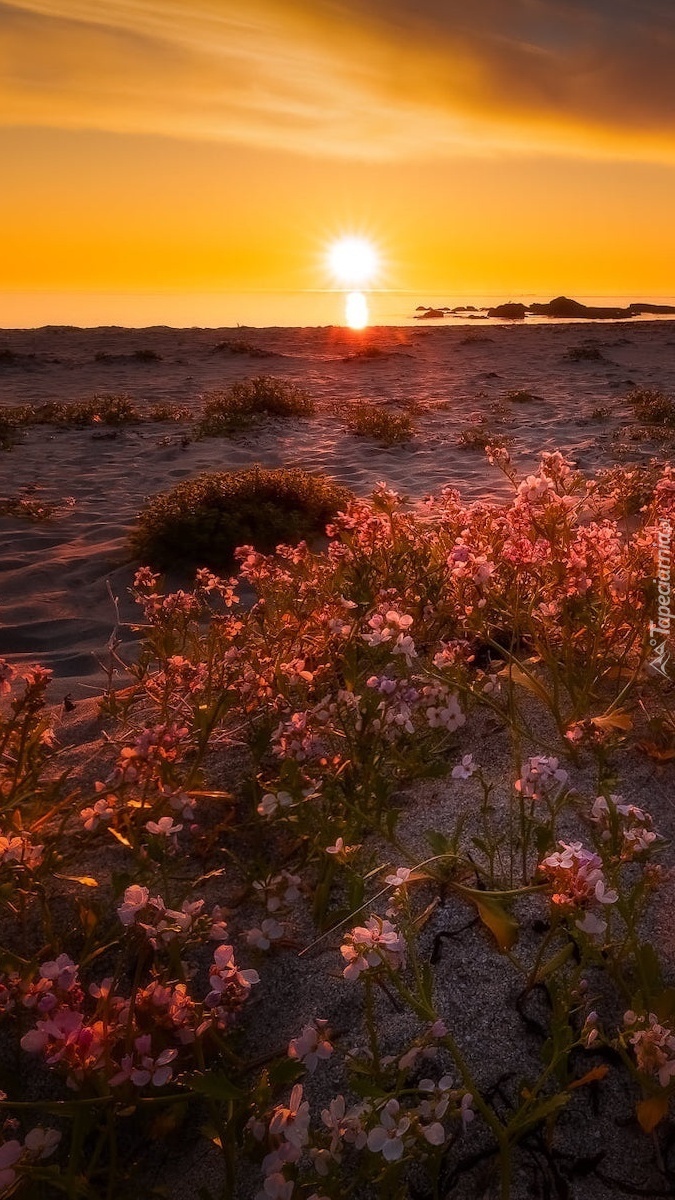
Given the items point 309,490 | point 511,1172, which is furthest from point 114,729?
point 309,490

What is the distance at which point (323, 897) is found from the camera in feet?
8.03

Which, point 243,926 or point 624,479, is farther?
point 624,479

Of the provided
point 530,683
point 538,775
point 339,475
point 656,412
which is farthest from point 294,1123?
point 656,412

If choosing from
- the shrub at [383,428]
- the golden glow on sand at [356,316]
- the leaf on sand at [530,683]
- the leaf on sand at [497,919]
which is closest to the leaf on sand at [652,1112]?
the leaf on sand at [497,919]

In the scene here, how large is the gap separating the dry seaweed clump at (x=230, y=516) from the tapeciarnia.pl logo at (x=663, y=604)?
4.07m

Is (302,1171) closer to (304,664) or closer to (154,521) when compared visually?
(304,664)

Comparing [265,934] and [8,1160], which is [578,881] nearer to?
[265,934]

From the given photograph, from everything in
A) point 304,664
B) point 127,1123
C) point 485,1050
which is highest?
point 304,664

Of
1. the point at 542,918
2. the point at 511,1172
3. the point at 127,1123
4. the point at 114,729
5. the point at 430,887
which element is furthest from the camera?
the point at 114,729

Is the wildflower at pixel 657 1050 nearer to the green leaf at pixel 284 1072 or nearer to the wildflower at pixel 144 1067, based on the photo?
the green leaf at pixel 284 1072

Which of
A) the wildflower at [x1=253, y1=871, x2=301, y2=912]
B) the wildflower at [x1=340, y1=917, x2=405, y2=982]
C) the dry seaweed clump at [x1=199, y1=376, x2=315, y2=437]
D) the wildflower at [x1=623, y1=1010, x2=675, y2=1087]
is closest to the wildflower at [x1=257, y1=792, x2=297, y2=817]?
the wildflower at [x1=253, y1=871, x2=301, y2=912]

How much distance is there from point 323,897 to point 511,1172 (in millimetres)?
868

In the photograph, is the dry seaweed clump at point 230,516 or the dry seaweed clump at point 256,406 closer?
the dry seaweed clump at point 230,516

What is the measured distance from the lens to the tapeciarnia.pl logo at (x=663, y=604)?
9.80ft
